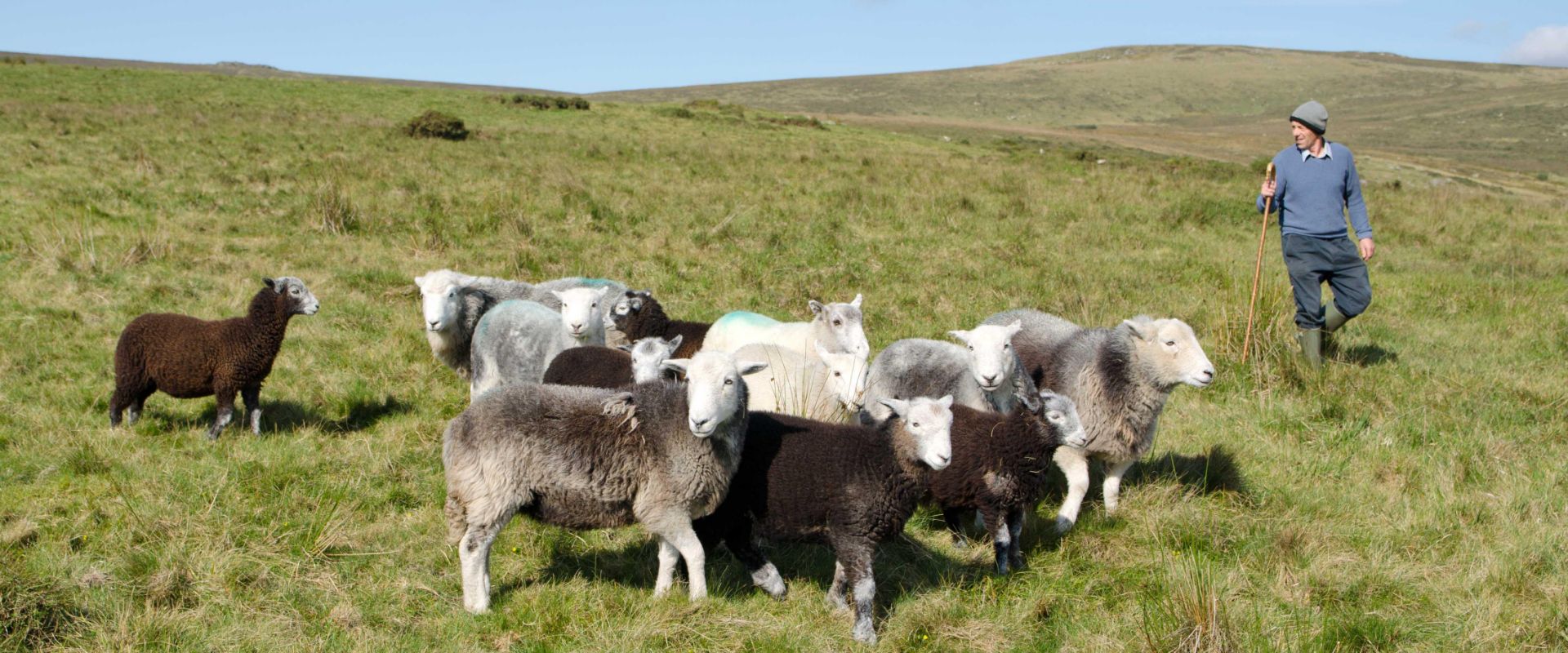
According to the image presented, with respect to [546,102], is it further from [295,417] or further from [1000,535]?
[1000,535]

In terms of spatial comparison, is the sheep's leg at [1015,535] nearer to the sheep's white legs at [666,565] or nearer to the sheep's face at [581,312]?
the sheep's white legs at [666,565]

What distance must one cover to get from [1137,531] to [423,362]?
6.43m

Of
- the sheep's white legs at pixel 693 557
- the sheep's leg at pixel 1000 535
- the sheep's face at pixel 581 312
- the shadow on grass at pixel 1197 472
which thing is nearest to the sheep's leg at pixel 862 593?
the sheep's white legs at pixel 693 557

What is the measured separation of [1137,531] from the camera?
6043 millimetres

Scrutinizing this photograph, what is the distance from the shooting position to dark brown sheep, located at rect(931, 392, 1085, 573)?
5.46 metres

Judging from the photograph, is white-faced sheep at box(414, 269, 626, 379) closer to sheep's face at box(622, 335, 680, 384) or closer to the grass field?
the grass field

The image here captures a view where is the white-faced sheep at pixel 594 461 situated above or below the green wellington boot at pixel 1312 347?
above

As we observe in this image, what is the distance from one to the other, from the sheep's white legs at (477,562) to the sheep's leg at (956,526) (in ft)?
8.76

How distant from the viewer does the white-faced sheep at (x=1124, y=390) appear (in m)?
6.30

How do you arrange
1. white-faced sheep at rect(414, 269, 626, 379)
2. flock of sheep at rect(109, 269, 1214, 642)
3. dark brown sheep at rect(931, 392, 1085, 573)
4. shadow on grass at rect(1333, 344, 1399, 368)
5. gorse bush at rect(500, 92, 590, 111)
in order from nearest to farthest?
flock of sheep at rect(109, 269, 1214, 642) → dark brown sheep at rect(931, 392, 1085, 573) → white-faced sheep at rect(414, 269, 626, 379) → shadow on grass at rect(1333, 344, 1399, 368) → gorse bush at rect(500, 92, 590, 111)

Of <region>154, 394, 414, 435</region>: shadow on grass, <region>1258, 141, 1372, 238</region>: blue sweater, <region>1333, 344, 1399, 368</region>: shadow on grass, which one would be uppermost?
<region>1258, 141, 1372, 238</region>: blue sweater

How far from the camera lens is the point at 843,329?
7891 millimetres

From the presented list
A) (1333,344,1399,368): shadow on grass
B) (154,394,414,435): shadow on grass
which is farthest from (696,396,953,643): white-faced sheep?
(1333,344,1399,368): shadow on grass

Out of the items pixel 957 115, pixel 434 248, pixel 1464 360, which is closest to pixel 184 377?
pixel 434 248
